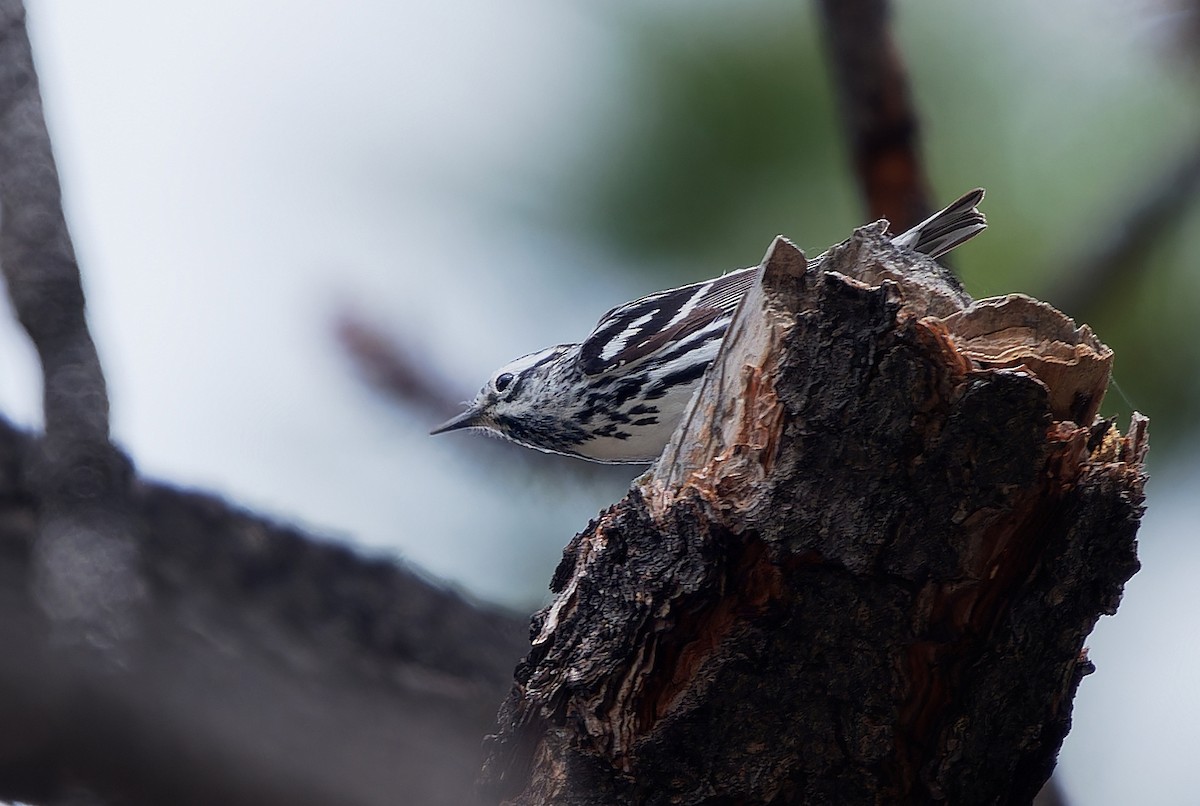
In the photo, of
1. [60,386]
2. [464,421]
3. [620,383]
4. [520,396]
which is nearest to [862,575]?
[60,386]

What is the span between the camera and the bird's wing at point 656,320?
12.6 ft

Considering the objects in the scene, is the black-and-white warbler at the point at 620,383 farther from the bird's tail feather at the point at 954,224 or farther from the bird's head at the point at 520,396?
the bird's tail feather at the point at 954,224

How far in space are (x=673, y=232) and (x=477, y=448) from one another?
4.77 feet

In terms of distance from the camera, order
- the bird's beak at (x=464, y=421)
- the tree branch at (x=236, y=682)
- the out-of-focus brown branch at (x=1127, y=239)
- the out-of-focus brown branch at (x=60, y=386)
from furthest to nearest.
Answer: the bird's beak at (x=464, y=421) → the out-of-focus brown branch at (x=1127, y=239) → the out-of-focus brown branch at (x=60, y=386) → the tree branch at (x=236, y=682)

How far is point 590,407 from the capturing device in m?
4.30

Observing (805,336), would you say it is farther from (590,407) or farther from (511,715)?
(590,407)

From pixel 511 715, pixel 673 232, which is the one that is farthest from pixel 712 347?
pixel 511 715

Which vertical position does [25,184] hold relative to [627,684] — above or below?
above

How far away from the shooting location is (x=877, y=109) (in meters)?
3.09

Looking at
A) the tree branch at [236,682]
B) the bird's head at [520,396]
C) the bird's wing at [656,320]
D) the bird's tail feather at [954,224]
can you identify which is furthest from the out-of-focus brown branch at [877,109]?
→ the tree branch at [236,682]

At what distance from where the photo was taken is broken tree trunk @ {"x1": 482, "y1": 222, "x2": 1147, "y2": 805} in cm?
181

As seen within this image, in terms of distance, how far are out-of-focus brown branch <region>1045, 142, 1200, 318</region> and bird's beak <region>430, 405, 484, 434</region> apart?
7.18 feet

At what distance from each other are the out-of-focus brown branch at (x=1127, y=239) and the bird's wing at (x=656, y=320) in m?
0.98

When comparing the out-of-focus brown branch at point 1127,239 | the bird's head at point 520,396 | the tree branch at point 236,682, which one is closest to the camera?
the tree branch at point 236,682
